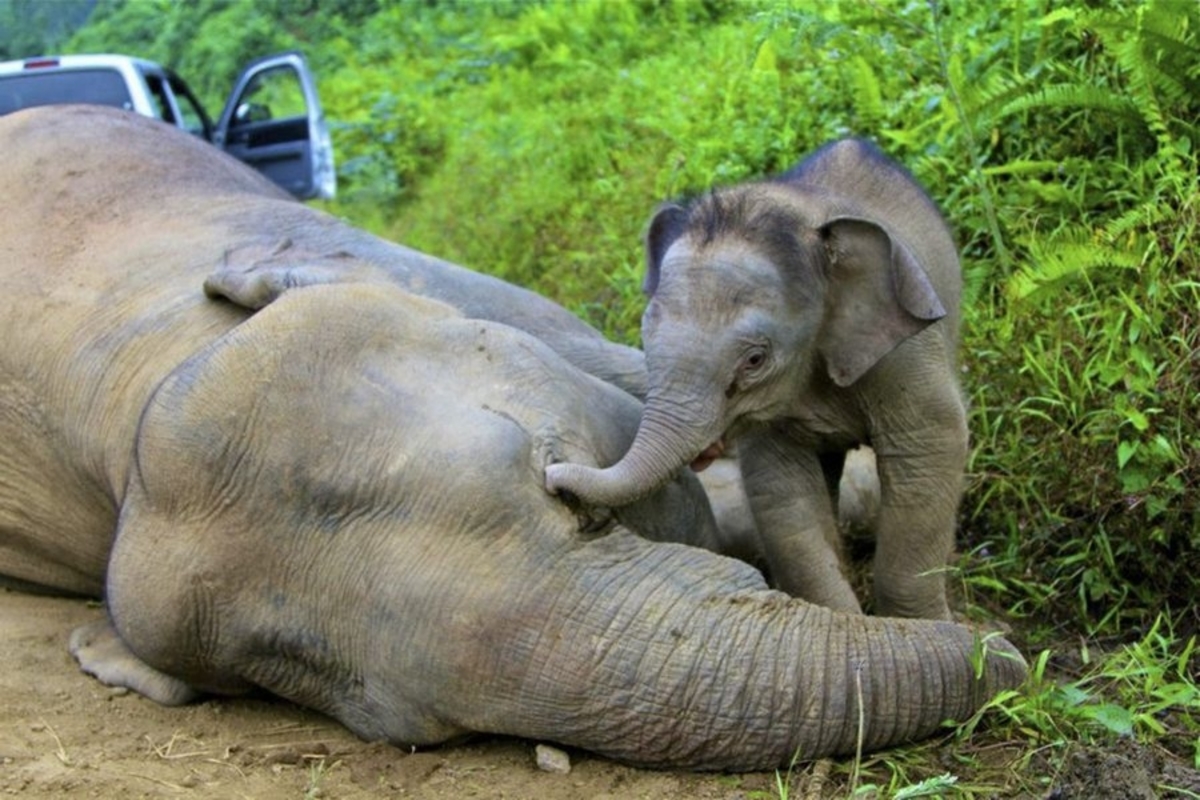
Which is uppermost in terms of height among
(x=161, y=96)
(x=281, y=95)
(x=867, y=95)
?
(x=867, y=95)

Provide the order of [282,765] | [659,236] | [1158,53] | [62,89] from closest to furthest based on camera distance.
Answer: [282,765], [659,236], [1158,53], [62,89]

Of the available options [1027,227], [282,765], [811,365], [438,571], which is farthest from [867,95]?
[282,765]

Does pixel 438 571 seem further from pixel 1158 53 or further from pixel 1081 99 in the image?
pixel 1158 53

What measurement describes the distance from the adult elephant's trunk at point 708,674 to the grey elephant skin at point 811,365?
0.75ft

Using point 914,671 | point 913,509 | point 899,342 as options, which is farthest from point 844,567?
point 914,671

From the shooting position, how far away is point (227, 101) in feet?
33.0

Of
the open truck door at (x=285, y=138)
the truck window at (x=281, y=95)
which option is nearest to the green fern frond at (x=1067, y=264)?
the open truck door at (x=285, y=138)

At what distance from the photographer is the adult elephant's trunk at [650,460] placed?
3342mm

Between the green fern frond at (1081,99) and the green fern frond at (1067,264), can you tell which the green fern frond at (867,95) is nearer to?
the green fern frond at (1081,99)

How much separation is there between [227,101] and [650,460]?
7.31m

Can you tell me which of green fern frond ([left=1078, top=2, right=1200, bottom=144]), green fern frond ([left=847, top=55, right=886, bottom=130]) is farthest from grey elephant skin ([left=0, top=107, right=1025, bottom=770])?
green fern frond ([left=847, top=55, right=886, bottom=130])

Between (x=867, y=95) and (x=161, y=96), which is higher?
(x=867, y=95)

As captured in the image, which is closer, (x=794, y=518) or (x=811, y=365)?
(x=811, y=365)

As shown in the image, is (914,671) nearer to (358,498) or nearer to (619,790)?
(619,790)
